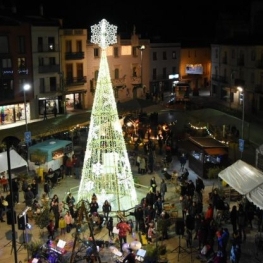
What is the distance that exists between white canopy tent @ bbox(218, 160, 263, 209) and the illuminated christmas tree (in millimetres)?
5056

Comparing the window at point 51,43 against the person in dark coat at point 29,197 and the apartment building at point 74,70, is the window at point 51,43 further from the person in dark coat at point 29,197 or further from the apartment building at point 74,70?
the person in dark coat at point 29,197

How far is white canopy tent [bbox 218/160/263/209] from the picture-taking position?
20.4 meters

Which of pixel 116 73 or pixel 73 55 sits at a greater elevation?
pixel 73 55

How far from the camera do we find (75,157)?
31.9m

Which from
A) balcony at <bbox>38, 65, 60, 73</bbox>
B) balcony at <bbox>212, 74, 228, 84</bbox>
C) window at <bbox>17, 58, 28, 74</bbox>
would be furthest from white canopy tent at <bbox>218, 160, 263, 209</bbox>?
balcony at <bbox>212, 74, 228, 84</bbox>

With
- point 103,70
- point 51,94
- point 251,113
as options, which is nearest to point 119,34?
point 51,94

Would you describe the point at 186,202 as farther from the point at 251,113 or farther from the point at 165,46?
the point at 165,46

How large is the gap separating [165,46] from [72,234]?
51334 millimetres

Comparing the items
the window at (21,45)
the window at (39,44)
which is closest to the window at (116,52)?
the window at (39,44)

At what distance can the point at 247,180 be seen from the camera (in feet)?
72.8

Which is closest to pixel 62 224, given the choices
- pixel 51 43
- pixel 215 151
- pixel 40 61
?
pixel 215 151

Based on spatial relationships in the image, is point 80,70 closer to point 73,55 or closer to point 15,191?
point 73,55

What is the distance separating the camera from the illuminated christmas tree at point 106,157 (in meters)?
22.8

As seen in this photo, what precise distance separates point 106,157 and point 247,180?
22.8ft
